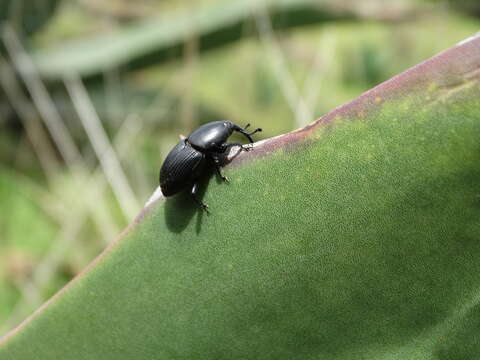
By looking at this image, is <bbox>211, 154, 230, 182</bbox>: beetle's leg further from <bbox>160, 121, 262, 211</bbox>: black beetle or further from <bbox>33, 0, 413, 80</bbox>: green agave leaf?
<bbox>33, 0, 413, 80</bbox>: green agave leaf

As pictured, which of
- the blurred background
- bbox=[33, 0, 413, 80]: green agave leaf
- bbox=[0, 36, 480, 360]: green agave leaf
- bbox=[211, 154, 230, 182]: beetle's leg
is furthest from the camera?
bbox=[33, 0, 413, 80]: green agave leaf

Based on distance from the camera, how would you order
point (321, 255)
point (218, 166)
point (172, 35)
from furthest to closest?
point (172, 35), point (218, 166), point (321, 255)

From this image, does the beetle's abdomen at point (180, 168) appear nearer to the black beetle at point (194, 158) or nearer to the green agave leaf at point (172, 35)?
the black beetle at point (194, 158)

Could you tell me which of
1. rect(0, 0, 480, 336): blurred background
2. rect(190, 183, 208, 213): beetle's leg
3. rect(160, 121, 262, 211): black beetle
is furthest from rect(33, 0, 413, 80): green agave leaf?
rect(190, 183, 208, 213): beetle's leg

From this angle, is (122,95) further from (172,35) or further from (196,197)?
(196,197)

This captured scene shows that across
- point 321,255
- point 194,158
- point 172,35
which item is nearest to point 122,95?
point 172,35

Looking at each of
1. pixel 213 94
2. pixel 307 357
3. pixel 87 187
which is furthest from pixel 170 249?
pixel 213 94

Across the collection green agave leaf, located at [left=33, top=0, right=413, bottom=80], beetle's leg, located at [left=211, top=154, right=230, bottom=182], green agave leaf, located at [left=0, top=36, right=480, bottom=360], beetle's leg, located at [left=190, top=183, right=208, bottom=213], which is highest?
green agave leaf, located at [left=33, top=0, right=413, bottom=80]

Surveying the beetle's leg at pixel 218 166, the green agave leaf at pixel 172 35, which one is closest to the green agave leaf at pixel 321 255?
the beetle's leg at pixel 218 166
